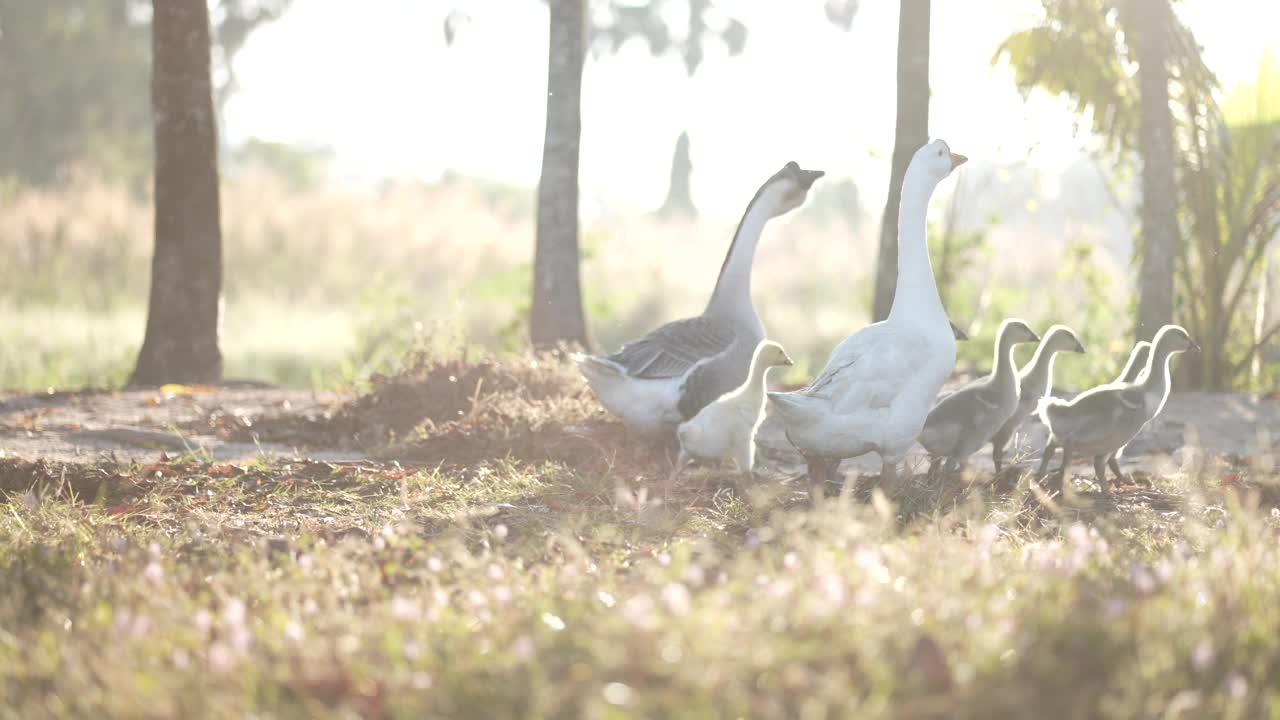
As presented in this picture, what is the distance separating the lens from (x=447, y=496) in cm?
543

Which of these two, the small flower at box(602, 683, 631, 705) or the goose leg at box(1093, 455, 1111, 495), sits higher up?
the small flower at box(602, 683, 631, 705)

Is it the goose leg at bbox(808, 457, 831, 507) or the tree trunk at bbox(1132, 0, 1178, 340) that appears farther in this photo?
the tree trunk at bbox(1132, 0, 1178, 340)

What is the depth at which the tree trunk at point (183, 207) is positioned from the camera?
930cm

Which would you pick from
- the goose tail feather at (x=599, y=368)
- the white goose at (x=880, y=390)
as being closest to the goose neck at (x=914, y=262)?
the white goose at (x=880, y=390)

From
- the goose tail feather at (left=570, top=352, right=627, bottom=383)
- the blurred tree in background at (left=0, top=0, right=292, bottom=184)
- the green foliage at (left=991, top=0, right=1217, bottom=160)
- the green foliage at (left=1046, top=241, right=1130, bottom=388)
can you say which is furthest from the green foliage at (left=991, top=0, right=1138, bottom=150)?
the blurred tree in background at (left=0, top=0, right=292, bottom=184)

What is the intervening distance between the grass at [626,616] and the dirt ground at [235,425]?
171 cm

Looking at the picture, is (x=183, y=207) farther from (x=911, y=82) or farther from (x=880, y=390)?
(x=880, y=390)

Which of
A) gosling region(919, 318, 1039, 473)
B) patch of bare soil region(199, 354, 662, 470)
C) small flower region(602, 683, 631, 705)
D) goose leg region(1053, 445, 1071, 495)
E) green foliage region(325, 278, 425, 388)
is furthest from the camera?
green foliage region(325, 278, 425, 388)

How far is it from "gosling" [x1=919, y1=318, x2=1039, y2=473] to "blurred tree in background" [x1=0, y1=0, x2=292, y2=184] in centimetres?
2750

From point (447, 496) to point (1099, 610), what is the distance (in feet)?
10.3

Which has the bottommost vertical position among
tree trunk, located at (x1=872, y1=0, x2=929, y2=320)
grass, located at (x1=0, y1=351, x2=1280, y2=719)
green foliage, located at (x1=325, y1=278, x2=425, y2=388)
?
green foliage, located at (x1=325, y1=278, x2=425, y2=388)

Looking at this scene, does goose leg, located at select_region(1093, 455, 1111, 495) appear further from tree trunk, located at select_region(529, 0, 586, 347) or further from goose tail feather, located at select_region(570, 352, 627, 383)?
tree trunk, located at select_region(529, 0, 586, 347)

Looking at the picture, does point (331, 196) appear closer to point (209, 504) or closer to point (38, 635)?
point (209, 504)

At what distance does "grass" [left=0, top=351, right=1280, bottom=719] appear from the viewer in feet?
8.00
